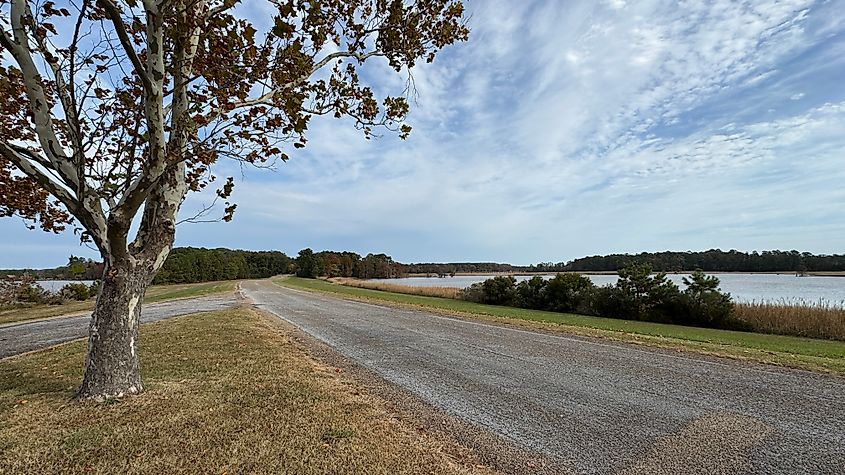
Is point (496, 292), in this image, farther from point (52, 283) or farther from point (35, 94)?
point (35, 94)

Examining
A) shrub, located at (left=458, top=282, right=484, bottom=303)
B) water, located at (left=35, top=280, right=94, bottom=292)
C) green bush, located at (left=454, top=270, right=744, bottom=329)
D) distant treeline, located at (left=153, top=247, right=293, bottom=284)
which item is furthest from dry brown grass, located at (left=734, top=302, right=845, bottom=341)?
distant treeline, located at (left=153, top=247, right=293, bottom=284)

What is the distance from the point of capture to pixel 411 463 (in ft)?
10.9

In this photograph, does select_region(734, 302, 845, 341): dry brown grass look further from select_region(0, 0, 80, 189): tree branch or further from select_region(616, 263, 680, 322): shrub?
select_region(0, 0, 80, 189): tree branch

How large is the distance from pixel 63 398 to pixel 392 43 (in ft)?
19.8

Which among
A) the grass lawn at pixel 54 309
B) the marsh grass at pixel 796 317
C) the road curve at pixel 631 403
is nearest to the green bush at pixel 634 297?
the marsh grass at pixel 796 317

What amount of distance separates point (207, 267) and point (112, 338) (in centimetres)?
8009

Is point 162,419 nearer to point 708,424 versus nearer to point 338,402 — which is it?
point 338,402

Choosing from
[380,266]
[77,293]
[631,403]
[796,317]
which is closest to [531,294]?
[796,317]

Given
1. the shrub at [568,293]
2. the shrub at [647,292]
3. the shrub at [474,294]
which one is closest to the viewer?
the shrub at [647,292]

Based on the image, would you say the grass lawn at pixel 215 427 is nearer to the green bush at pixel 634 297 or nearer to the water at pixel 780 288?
the green bush at pixel 634 297

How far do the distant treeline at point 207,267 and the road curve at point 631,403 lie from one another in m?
52.9

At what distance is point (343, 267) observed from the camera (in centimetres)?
10200

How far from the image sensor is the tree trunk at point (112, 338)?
4.71 metres

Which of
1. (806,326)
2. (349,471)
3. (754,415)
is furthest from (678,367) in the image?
(806,326)
